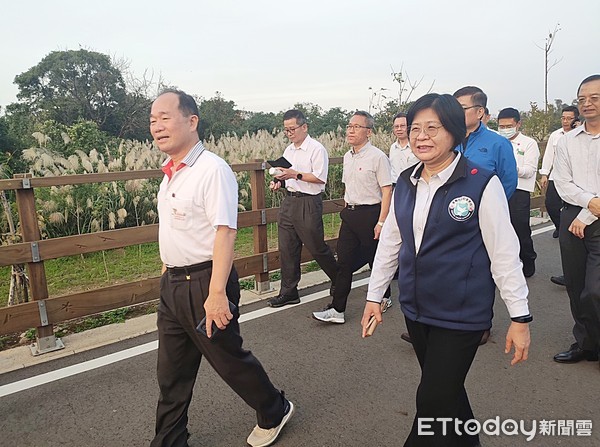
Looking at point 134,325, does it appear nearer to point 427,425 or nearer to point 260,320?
point 260,320

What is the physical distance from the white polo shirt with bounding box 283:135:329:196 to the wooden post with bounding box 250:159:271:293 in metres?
0.44

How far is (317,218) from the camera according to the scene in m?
4.59

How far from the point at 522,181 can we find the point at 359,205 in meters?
2.48

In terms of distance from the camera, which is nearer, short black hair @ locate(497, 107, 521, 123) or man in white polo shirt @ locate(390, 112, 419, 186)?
man in white polo shirt @ locate(390, 112, 419, 186)

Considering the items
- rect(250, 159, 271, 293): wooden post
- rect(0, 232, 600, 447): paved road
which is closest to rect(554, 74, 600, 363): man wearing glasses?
rect(0, 232, 600, 447): paved road

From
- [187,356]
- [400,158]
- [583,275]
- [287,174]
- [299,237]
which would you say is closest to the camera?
[187,356]

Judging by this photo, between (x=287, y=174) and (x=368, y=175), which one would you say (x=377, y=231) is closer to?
(x=368, y=175)

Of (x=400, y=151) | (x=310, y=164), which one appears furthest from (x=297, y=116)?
(x=400, y=151)

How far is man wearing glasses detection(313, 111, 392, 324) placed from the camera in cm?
426

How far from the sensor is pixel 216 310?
2252 mm

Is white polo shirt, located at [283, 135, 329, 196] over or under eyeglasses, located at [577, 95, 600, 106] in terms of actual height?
under

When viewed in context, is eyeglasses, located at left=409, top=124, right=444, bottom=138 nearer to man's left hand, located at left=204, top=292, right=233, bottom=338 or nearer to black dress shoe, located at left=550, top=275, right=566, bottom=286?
man's left hand, located at left=204, top=292, right=233, bottom=338

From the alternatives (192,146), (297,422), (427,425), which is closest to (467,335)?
(427,425)

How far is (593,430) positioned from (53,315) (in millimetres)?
3737
